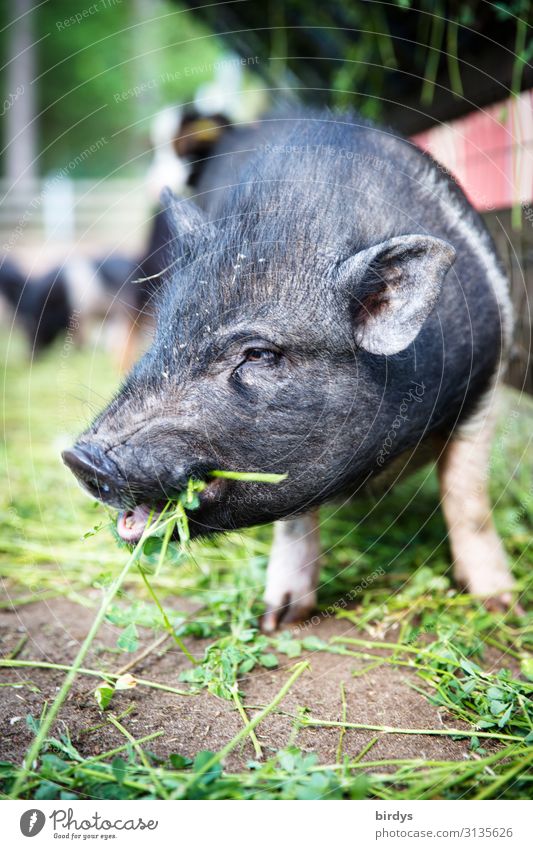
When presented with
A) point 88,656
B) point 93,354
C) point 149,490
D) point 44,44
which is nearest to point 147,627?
point 88,656

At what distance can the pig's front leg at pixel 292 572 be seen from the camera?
2.75m

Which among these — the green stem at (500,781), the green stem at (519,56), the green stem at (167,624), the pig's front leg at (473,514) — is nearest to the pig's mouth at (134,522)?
the green stem at (167,624)

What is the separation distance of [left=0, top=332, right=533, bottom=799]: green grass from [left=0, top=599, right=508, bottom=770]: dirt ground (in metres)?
0.03

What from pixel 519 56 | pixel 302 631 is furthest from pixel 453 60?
pixel 302 631

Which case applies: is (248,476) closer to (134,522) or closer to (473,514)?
(134,522)

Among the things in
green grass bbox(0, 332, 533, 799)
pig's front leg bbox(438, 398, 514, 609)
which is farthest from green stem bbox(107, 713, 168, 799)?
pig's front leg bbox(438, 398, 514, 609)

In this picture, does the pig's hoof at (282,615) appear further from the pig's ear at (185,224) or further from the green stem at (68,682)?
the pig's ear at (185,224)

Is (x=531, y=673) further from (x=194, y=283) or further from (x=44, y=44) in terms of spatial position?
(x=44, y=44)

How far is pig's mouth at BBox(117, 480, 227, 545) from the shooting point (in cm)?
217

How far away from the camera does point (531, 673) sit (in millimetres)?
2234

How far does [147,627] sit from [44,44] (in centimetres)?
2138

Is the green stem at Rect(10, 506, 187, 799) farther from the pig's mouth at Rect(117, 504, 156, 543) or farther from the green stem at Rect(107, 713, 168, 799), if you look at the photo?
the green stem at Rect(107, 713, 168, 799)

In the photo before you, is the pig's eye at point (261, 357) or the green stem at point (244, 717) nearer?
the green stem at point (244, 717)
